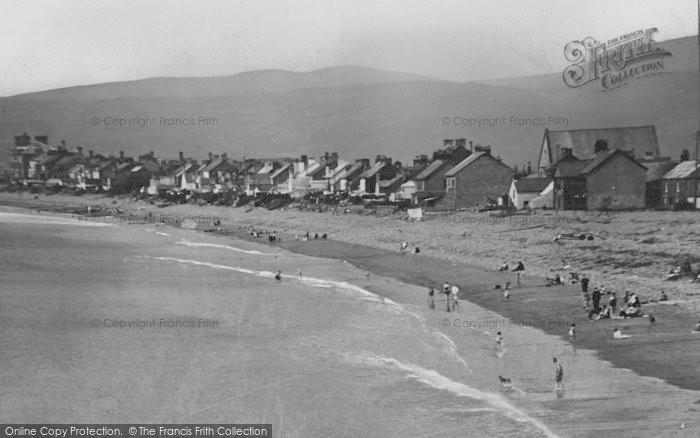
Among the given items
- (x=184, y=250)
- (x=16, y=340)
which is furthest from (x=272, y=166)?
(x=16, y=340)

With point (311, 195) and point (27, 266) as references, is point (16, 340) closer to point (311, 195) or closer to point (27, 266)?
point (27, 266)

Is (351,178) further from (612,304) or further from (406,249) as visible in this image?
(612,304)

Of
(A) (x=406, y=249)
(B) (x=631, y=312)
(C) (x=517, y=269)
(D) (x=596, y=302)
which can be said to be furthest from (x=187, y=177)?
(B) (x=631, y=312)

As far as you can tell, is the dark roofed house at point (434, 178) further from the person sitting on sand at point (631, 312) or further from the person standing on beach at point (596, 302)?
the person sitting on sand at point (631, 312)

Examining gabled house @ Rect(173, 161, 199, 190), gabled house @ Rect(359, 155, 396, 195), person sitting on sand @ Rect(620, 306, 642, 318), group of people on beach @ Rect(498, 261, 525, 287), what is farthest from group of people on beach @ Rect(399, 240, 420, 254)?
gabled house @ Rect(173, 161, 199, 190)

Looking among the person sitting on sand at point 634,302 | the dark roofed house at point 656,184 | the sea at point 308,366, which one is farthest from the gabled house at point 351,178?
the person sitting on sand at point 634,302

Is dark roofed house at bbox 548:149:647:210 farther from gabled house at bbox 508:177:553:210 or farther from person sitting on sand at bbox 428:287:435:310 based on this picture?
person sitting on sand at bbox 428:287:435:310
